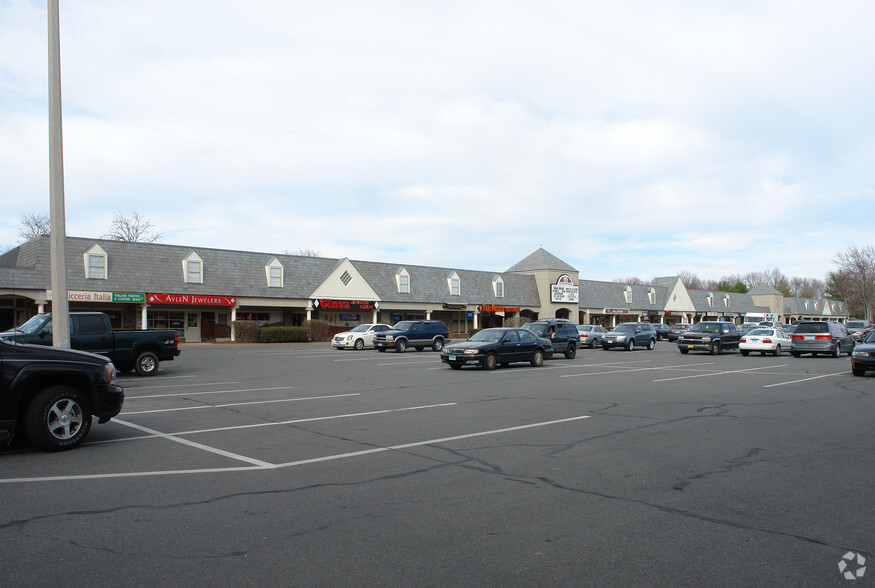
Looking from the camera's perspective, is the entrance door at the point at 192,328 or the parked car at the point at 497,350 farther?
the entrance door at the point at 192,328

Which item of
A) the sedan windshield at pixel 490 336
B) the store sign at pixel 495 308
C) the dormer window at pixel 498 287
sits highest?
the dormer window at pixel 498 287

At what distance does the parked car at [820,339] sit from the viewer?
29.7m

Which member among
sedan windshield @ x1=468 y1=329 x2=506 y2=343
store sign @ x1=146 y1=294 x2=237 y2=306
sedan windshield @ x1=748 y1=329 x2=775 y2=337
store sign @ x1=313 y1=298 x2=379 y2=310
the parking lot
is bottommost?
the parking lot

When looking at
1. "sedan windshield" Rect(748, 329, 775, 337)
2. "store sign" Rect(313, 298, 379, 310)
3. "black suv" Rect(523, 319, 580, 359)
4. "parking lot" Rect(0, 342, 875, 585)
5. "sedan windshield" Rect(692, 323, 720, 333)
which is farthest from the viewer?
"store sign" Rect(313, 298, 379, 310)

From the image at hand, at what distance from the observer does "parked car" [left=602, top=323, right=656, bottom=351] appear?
1447 inches

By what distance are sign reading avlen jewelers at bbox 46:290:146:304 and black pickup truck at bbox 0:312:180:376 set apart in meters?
19.8

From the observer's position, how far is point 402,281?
53.6 metres

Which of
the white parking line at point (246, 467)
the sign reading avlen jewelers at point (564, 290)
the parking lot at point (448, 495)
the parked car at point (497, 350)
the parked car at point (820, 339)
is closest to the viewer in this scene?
the parking lot at point (448, 495)

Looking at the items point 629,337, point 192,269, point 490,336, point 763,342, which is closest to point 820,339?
point 763,342

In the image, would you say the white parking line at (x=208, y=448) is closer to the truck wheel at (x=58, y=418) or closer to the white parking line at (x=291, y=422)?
the white parking line at (x=291, y=422)

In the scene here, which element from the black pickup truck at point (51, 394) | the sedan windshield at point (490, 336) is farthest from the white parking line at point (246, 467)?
the sedan windshield at point (490, 336)

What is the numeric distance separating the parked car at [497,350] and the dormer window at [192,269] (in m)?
26.4

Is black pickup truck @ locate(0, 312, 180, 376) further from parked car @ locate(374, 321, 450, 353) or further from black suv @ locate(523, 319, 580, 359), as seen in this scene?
black suv @ locate(523, 319, 580, 359)

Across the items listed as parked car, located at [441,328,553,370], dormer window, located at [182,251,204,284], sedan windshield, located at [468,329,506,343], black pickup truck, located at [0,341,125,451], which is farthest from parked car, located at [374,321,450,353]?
black pickup truck, located at [0,341,125,451]
